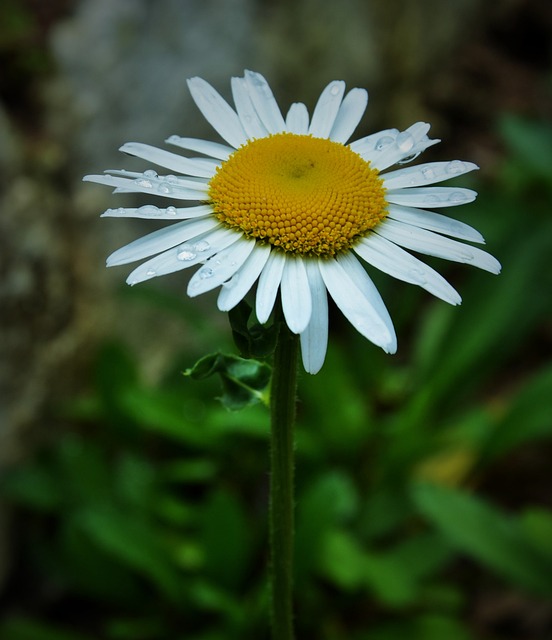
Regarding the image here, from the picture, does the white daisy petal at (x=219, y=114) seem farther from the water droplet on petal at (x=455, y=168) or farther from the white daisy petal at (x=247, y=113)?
the water droplet on petal at (x=455, y=168)

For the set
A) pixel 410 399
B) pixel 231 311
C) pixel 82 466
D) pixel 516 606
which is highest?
pixel 231 311

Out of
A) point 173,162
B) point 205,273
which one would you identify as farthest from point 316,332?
point 173,162

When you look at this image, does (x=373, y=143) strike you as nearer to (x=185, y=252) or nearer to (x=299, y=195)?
(x=299, y=195)

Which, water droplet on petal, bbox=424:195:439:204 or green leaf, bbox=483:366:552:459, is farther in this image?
green leaf, bbox=483:366:552:459

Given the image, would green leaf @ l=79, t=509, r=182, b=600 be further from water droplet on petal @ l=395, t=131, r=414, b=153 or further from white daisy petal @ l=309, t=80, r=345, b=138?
water droplet on petal @ l=395, t=131, r=414, b=153

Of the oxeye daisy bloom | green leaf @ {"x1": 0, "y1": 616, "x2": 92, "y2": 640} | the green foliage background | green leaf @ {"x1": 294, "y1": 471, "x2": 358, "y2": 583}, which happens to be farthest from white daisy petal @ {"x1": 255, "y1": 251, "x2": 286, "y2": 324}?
green leaf @ {"x1": 0, "y1": 616, "x2": 92, "y2": 640}

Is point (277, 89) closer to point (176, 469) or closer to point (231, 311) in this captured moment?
point (176, 469)

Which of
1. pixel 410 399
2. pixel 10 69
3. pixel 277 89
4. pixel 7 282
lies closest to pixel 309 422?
pixel 410 399
